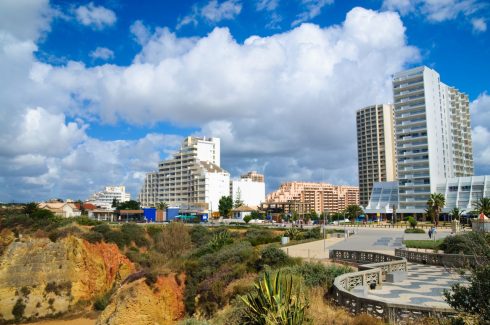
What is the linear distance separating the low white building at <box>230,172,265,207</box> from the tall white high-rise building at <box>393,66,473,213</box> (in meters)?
62.3

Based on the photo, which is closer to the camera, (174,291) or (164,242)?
(174,291)

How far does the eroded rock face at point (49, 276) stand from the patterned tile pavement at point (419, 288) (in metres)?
27.1

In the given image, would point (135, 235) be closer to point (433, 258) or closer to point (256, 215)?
point (433, 258)

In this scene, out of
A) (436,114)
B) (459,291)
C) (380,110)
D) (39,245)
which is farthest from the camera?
(380,110)

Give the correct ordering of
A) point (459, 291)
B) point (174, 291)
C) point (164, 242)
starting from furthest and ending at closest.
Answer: point (164, 242) → point (174, 291) → point (459, 291)

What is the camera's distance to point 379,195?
10281 centimetres

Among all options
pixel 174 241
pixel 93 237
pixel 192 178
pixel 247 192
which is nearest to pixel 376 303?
pixel 174 241

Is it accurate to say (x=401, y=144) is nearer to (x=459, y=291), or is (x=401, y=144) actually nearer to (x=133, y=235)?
(x=133, y=235)

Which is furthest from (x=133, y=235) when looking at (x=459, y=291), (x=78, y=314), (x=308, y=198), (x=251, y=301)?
(x=308, y=198)

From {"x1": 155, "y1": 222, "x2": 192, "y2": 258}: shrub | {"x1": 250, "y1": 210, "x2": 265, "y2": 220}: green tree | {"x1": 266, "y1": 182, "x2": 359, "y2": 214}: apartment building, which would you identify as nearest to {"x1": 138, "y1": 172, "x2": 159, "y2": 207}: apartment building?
{"x1": 250, "y1": 210, "x2": 265, "y2": 220}: green tree

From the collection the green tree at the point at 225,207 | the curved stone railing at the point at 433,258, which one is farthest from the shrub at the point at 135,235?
the green tree at the point at 225,207

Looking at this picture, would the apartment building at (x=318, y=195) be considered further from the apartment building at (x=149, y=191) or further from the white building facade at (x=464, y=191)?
the white building facade at (x=464, y=191)

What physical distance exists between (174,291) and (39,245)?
19.0 m

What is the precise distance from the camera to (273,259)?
65.2ft
